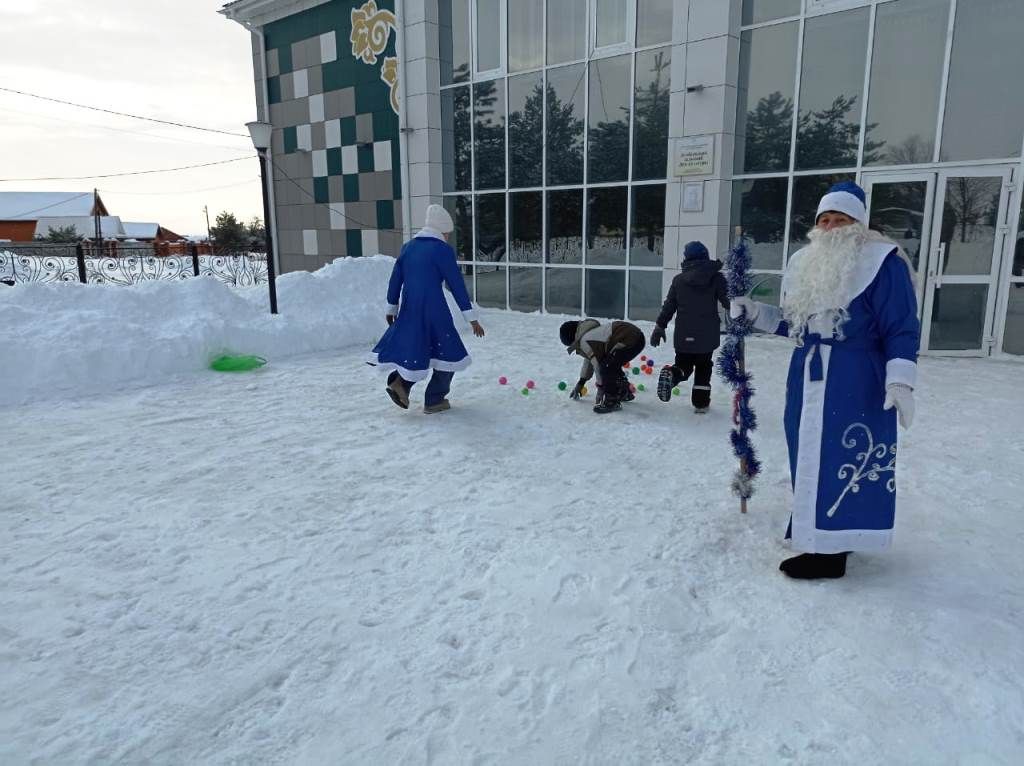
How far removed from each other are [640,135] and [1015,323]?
5861mm

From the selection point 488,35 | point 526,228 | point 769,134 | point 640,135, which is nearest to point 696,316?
point 769,134

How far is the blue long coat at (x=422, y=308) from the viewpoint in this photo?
17.9 ft

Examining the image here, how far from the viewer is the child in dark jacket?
5.69 m

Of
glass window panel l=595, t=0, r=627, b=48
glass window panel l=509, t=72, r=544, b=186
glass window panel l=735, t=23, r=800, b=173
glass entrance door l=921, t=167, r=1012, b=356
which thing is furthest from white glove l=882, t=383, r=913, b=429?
glass window panel l=509, t=72, r=544, b=186

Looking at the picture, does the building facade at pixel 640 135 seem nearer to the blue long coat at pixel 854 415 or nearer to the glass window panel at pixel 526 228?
the glass window panel at pixel 526 228

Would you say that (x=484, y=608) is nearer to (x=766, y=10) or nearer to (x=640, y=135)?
(x=640, y=135)

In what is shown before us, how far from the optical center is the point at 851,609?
2.74 meters

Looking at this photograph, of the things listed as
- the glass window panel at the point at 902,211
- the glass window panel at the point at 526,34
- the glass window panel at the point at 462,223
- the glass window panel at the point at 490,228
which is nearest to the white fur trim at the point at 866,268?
the glass window panel at the point at 902,211

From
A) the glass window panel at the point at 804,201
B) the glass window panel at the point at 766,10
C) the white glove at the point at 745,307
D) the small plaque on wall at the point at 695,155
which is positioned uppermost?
the glass window panel at the point at 766,10

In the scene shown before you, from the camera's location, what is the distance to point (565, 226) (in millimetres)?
11828

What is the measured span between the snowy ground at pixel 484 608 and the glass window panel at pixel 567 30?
870cm

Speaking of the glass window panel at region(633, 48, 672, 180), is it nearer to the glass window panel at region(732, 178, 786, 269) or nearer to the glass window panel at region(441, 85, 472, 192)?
the glass window panel at region(732, 178, 786, 269)

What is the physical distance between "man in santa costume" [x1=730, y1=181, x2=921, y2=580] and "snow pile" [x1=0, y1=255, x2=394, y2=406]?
6464 millimetres

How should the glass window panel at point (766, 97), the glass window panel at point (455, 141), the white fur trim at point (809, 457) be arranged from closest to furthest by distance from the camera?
the white fur trim at point (809, 457) < the glass window panel at point (766, 97) < the glass window panel at point (455, 141)
